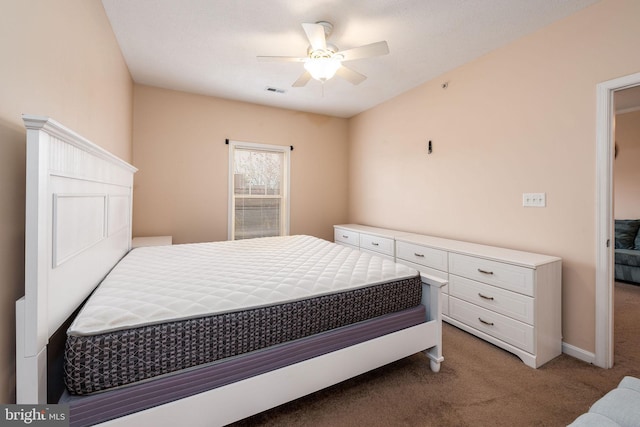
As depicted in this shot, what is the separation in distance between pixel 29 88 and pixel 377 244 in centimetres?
323

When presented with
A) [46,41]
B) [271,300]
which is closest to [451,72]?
[271,300]

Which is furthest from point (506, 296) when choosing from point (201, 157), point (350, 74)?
point (201, 157)

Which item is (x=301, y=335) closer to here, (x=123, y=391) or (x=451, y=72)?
(x=123, y=391)

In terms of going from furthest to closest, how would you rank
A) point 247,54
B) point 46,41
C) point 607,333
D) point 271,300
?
point 247,54, point 607,333, point 271,300, point 46,41

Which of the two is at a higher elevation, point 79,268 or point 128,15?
point 128,15

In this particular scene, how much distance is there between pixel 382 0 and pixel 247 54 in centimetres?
138

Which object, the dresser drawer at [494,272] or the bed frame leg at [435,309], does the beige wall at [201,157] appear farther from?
the bed frame leg at [435,309]

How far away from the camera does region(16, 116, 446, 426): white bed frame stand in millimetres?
886

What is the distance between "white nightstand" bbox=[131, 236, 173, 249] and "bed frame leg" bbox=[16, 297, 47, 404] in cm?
217

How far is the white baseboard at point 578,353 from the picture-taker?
198 cm

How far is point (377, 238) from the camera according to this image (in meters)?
3.50

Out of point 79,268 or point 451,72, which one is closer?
point 79,268

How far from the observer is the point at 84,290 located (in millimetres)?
1374

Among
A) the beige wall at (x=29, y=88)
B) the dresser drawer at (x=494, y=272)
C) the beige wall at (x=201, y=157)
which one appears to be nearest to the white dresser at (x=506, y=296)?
the dresser drawer at (x=494, y=272)
